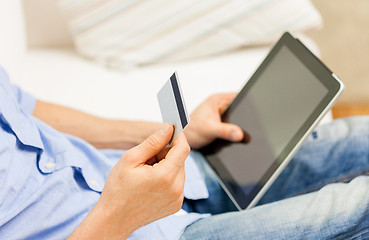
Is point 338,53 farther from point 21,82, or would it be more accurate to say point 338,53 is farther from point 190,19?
point 21,82

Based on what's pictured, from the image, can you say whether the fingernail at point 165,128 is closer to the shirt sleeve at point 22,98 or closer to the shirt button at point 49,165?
the shirt button at point 49,165

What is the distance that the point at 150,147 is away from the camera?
0.54 m

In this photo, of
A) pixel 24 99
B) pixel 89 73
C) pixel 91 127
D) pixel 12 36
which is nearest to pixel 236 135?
pixel 91 127

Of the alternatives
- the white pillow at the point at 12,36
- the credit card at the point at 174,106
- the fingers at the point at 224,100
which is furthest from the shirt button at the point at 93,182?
the white pillow at the point at 12,36

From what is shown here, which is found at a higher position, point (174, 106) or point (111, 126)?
point (174, 106)

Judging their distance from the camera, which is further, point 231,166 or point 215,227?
point 231,166

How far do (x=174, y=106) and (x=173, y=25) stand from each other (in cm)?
64

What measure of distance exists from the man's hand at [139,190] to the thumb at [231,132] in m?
0.26

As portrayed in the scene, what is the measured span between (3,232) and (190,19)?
75 centimetres

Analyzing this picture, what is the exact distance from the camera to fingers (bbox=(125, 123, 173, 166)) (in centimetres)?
53

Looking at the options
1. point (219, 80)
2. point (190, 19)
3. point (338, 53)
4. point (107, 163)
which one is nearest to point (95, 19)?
point (190, 19)

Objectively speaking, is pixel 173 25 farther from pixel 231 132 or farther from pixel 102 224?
pixel 102 224

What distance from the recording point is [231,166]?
800 millimetres

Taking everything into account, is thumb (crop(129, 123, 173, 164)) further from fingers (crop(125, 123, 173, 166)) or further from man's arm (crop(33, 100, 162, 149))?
man's arm (crop(33, 100, 162, 149))
